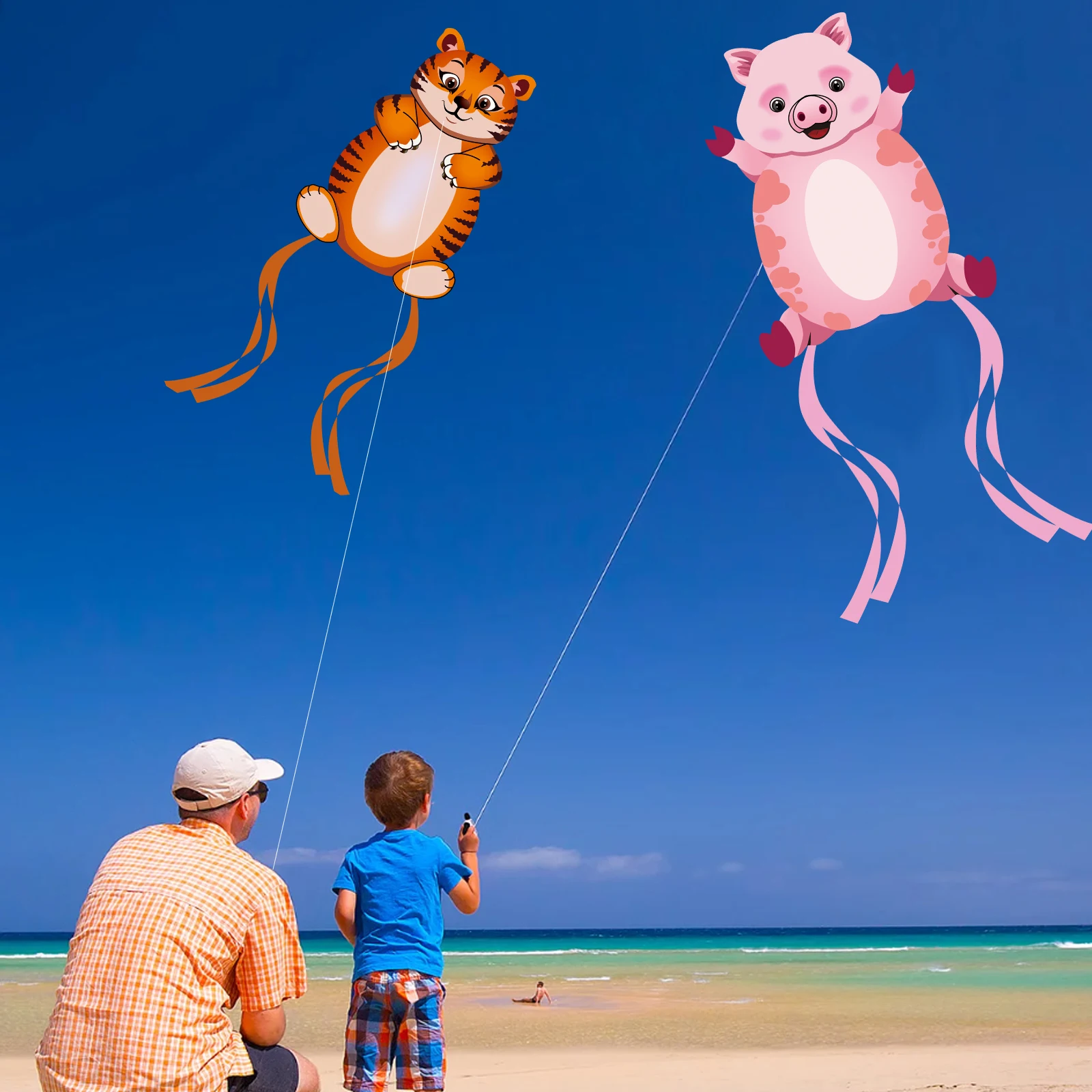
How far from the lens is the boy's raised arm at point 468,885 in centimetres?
275

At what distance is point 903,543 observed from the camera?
5113 millimetres

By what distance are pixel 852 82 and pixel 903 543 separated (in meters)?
2.13

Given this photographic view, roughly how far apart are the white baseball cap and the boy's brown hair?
890 mm

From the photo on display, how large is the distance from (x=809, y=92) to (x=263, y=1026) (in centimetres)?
466

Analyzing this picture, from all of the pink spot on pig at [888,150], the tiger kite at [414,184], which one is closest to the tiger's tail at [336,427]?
the tiger kite at [414,184]

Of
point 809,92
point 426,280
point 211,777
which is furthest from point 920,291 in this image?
point 211,777

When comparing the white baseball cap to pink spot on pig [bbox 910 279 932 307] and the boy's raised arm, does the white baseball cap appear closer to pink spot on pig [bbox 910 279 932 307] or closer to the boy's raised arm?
the boy's raised arm

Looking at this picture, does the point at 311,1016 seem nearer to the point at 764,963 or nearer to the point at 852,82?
the point at 852,82

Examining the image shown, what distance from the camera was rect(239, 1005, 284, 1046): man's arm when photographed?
1748 mm

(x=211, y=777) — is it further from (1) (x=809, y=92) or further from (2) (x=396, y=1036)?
(1) (x=809, y=92)

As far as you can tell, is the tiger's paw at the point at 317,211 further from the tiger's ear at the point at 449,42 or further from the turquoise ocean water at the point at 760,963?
the turquoise ocean water at the point at 760,963

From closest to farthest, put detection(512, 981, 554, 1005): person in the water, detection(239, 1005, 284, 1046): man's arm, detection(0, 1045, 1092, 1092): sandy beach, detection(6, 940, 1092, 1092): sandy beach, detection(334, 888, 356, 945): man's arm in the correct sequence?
detection(239, 1005, 284, 1046): man's arm
detection(334, 888, 356, 945): man's arm
detection(0, 1045, 1092, 1092): sandy beach
detection(6, 940, 1092, 1092): sandy beach
detection(512, 981, 554, 1005): person in the water

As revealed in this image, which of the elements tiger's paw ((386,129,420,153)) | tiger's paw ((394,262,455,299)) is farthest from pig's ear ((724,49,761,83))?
tiger's paw ((394,262,455,299))

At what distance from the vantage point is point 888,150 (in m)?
5.03
